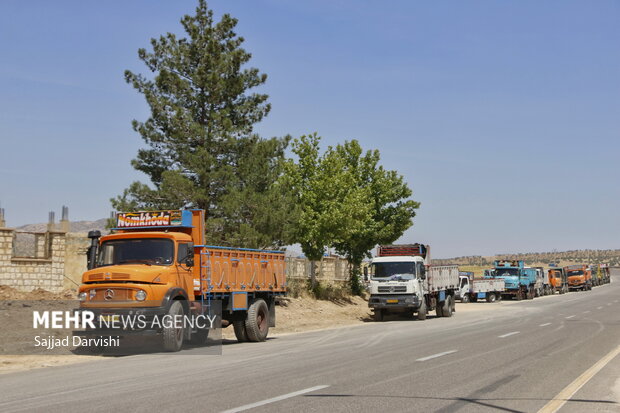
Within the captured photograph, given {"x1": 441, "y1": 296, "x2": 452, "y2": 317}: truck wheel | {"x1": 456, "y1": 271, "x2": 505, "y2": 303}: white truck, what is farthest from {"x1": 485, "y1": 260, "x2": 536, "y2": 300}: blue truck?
{"x1": 441, "y1": 296, "x2": 452, "y2": 317}: truck wheel

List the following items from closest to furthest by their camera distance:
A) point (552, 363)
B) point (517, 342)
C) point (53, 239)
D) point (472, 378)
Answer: point (472, 378) → point (552, 363) → point (517, 342) → point (53, 239)

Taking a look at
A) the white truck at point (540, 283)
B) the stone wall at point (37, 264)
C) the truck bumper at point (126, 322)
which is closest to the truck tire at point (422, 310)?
the stone wall at point (37, 264)

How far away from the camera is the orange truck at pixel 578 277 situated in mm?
79375

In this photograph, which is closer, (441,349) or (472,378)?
(472,378)

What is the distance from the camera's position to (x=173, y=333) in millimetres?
16656

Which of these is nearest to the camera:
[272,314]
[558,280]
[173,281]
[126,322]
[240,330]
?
[126,322]

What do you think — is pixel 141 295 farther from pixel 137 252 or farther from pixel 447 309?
pixel 447 309

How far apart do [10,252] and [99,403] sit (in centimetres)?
2065

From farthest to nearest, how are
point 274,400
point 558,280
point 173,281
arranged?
point 558,280 → point 173,281 → point 274,400

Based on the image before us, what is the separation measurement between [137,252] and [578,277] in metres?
71.8

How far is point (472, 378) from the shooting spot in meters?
11.8

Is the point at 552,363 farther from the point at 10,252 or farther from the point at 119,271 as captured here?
the point at 10,252

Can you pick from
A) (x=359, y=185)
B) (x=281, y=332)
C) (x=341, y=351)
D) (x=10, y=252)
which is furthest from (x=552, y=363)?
(x=359, y=185)

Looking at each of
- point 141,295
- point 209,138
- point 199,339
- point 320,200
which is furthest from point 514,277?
point 141,295
